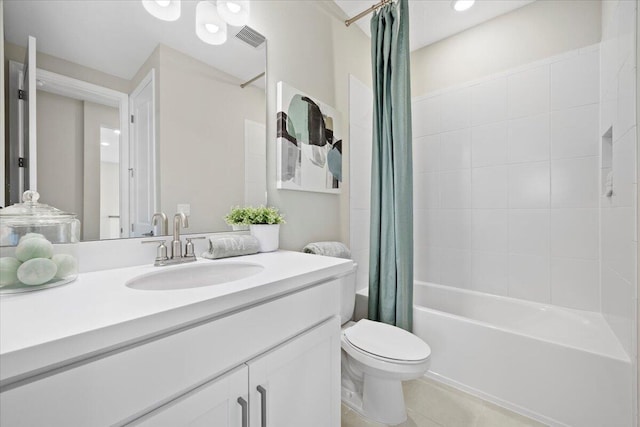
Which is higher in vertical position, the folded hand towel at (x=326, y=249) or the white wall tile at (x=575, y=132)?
the white wall tile at (x=575, y=132)

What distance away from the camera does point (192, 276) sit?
1009 millimetres

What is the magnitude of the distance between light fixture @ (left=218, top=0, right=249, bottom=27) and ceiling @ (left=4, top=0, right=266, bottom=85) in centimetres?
13

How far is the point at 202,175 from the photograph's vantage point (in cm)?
121

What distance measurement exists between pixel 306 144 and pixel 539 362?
172cm

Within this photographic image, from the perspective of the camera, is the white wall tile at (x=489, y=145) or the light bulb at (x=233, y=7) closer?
Result: the light bulb at (x=233, y=7)

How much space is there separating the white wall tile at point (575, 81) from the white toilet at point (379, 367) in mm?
1850

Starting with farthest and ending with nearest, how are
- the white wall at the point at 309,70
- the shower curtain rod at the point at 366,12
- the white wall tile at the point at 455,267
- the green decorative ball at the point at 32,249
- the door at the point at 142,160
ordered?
1. the white wall tile at the point at 455,267
2. the shower curtain rod at the point at 366,12
3. the white wall at the point at 309,70
4. the door at the point at 142,160
5. the green decorative ball at the point at 32,249

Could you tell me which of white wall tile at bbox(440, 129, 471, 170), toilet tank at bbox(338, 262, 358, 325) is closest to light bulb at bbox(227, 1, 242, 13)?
toilet tank at bbox(338, 262, 358, 325)

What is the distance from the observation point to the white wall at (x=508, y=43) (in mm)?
1776

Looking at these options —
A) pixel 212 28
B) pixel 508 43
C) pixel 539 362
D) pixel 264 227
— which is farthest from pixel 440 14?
pixel 539 362

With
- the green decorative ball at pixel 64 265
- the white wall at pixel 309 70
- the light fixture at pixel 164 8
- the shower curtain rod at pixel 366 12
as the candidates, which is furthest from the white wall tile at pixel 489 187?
the green decorative ball at pixel 64 265

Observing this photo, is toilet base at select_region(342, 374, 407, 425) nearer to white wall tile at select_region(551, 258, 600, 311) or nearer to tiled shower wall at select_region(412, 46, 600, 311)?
tiled shower wall at select_region(412, 46, 600, 311)

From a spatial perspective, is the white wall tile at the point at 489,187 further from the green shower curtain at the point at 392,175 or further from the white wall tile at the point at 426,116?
the green shower curtain at the point at 392,175

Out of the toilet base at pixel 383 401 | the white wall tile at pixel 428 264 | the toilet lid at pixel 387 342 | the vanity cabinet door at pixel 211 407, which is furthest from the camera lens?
the white wall tile at pixel 428 264
